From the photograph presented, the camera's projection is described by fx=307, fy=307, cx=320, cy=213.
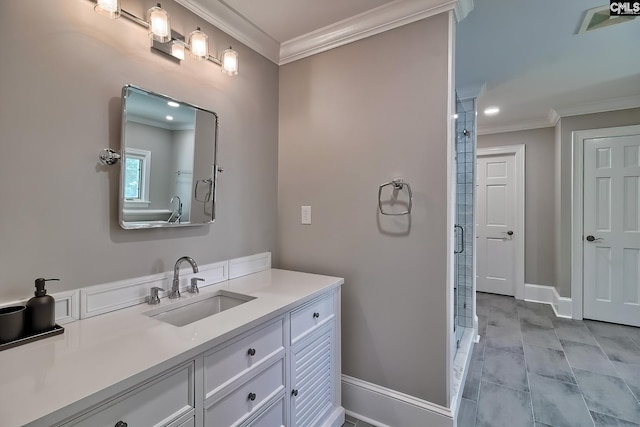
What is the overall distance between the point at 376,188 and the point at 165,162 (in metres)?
1.16

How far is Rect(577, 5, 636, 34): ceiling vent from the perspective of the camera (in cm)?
178

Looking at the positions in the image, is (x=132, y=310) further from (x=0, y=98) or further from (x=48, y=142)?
(x=0, y=98)

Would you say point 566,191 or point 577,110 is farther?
point 566,191

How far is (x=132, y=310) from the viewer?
1305 millimetres

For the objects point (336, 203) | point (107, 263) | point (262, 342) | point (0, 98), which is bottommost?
point (262, 342)

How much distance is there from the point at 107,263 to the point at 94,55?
86cm

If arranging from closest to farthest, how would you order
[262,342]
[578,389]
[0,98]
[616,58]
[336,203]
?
[0,98] → [262,342] → [336,203] → [578,389] → [616,58]

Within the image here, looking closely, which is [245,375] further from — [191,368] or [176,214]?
[176,214]

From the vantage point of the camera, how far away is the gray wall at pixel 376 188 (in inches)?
65.9

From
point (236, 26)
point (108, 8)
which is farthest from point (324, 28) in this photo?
point (108, 8)

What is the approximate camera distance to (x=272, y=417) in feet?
4.22

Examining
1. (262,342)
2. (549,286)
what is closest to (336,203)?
(262,342)

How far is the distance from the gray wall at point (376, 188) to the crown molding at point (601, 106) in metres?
2.88

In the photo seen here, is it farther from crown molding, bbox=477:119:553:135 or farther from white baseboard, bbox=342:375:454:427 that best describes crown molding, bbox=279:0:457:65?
crown molding, bbox=477:119:553:135
